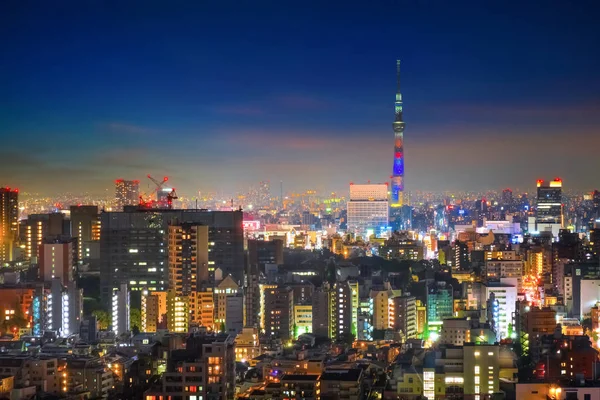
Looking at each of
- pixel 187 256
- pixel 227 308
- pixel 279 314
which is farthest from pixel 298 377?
pixel 187 256

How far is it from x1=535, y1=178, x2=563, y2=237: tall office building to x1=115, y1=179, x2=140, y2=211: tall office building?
11.5m

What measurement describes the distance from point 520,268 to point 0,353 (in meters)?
11.3

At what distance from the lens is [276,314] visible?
49.2ft

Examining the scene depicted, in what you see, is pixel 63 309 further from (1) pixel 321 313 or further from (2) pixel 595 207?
(2) pixel 595 207

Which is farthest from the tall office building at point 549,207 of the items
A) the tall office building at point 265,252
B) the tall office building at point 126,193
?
the tall office building at point 126,193

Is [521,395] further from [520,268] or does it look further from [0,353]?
[520,268]

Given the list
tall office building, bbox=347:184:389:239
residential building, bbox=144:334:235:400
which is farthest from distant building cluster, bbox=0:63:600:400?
tall office building, bbox=347:184:389:239

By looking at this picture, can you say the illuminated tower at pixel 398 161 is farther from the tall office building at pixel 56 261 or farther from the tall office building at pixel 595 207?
the tall office building at pixel 56 261

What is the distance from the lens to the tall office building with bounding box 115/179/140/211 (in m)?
21.9

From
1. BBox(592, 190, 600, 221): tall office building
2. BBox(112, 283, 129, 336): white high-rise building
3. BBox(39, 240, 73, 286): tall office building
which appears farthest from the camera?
BBox(592, 190, 600, 221): tall office building

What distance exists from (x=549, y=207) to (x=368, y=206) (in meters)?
7.66

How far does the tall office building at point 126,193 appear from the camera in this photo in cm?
2188

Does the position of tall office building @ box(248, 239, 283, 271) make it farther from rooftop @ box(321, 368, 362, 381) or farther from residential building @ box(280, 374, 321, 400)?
residential building @ box(280, 374, 321, 400)

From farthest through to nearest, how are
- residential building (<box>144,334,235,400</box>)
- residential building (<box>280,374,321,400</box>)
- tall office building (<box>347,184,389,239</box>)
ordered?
1. tall office building (<box>347,184,389,239</box>)
2. residential building (<box>280,374,321,400</box>)
3. residential building (<box>144,334,235,400</box>)
